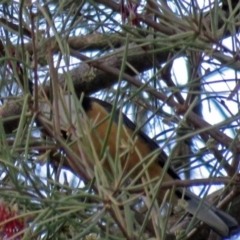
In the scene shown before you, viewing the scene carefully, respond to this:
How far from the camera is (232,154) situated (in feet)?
4.94

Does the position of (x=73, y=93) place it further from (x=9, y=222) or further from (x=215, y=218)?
(x=215, y=218)

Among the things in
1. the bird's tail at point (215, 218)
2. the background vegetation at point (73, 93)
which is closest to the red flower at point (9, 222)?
the background vegetation at point (73, 93)

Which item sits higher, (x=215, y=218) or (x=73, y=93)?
(x=73, y=93)

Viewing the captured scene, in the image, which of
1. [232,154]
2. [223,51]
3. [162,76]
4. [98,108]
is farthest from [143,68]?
[223,51]

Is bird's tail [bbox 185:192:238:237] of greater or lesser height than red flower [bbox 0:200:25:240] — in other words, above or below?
below

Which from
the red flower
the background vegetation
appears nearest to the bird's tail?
the background vegetation

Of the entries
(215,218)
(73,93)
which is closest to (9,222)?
(73,93)

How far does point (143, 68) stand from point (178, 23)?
0.94 m

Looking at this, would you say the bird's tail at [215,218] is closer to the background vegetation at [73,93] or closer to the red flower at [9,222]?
the background vegetation at [73,93]

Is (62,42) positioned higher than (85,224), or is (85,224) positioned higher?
(62,42)

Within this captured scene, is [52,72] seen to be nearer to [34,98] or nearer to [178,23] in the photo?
[34,98]

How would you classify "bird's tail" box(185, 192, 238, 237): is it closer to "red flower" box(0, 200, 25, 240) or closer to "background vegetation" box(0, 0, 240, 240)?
"background vegetation" box(0, 0, 240, 240)

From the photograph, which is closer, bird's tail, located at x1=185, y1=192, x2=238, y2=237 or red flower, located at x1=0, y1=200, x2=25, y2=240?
red flower, located at x1=0, y1=200, x2=25, y2=240

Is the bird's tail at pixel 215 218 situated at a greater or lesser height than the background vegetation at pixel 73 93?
lesser
